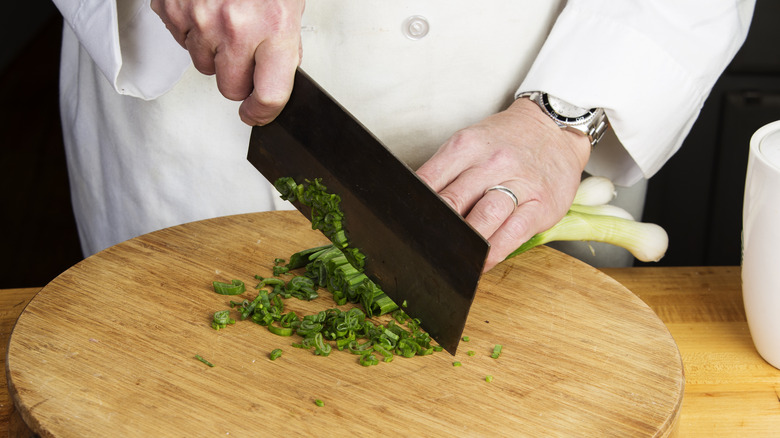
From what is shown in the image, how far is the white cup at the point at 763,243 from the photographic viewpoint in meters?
1.14

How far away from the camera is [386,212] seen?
1.14m

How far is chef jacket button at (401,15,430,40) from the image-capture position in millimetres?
1423

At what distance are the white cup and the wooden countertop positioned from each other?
60 mm

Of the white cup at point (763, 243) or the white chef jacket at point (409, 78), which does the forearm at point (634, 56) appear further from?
the white cup at point (763, 243)

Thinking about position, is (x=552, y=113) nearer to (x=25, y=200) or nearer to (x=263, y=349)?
(x=263, y=349)

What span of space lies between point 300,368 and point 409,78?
2.11 feet

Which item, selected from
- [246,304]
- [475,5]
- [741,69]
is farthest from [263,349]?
[741,69]

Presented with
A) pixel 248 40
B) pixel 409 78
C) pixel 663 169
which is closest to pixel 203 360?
pixel 248 40

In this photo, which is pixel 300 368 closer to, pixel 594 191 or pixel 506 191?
pixel 506 191

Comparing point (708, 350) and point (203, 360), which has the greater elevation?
point (203, 360)

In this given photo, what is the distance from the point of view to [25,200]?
3.72 meters

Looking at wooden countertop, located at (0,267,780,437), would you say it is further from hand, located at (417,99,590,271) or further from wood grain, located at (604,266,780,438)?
hand, located at (417,99,590,271)

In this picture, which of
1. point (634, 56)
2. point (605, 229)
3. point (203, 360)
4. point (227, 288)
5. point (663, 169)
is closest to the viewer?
point (203, 360)

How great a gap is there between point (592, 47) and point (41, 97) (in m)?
4.22
